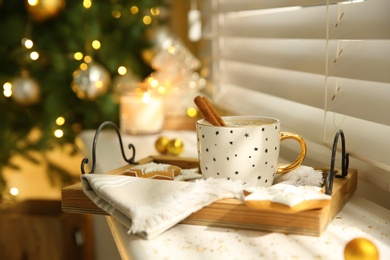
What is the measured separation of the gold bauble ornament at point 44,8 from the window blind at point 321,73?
1.73 feet

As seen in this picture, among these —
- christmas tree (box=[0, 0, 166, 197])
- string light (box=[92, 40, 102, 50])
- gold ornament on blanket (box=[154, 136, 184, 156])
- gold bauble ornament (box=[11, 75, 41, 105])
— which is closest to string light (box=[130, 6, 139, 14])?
christmas tree (box=[0, 0, 166, 197])

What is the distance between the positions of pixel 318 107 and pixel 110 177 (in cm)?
40

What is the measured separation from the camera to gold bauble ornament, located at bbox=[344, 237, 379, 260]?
526mm

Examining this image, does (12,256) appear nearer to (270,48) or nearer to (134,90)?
(134,90)

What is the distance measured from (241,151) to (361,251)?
0.24m

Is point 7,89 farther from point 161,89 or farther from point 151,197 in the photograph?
point 151,197

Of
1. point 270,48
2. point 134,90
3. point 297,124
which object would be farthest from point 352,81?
point 134,90

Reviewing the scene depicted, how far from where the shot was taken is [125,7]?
185 cm

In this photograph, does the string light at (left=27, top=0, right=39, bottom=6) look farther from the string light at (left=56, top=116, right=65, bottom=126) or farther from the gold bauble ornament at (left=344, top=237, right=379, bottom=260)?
the gold bauble ornament at (left=344, top=237, right=379, bottom=260)

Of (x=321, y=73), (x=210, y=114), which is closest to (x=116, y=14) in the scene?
A: (x=321, y=73)

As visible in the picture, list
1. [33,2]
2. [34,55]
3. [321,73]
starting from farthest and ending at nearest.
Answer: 1. [34,55]
2. [33,2]
3. [321,73]

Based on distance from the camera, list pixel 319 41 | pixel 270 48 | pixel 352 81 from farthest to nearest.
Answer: pixel 270 48 < pixel 319 41 < pixel 352 81

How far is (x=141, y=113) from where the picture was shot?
134cm

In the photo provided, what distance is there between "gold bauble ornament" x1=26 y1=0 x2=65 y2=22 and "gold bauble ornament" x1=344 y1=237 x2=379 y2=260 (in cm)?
134
